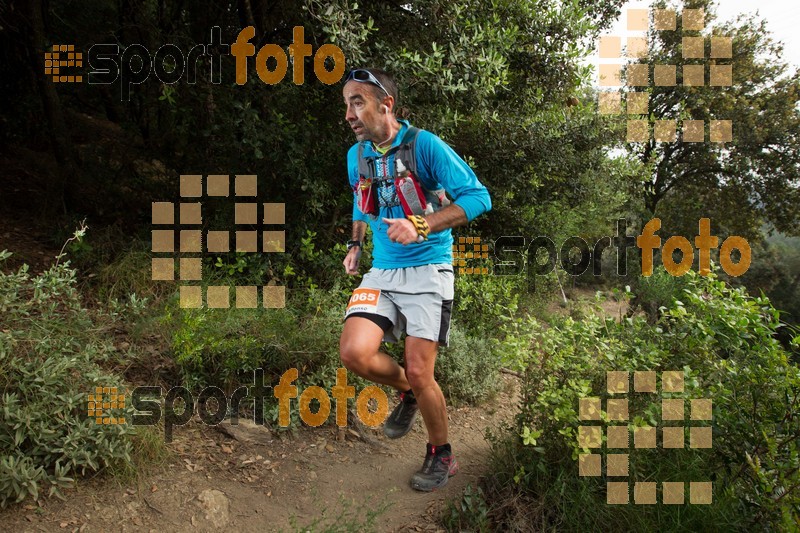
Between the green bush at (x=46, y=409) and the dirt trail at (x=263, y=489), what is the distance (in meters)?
0.17

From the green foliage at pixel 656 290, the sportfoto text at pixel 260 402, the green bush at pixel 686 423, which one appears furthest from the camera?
the green foliage at pixel 656 290

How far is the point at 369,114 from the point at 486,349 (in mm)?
3270

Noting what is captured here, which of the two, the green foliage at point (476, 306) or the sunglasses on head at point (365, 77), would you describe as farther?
the green foliage at point (476, 306)

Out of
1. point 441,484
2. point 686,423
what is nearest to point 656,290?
point 686,423

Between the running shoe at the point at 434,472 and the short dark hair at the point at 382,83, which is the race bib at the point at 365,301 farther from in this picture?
the short dark hair at the point at 382,83

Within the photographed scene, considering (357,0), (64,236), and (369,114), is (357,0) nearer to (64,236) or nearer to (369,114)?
(369,114)

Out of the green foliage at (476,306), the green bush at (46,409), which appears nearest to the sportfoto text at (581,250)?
the green foliage at (476,306)

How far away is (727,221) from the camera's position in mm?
17828

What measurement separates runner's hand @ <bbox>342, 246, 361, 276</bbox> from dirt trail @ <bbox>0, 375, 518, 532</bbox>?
148 cm

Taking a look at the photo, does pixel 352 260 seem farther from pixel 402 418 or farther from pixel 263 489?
pixel 263 489

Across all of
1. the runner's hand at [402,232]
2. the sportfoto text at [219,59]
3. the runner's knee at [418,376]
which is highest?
the sportfoto text at [219,59]

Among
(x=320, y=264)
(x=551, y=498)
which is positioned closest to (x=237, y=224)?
(x=320, y=264)

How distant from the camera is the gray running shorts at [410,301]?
11.3ft

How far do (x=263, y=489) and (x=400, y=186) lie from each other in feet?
7.40
